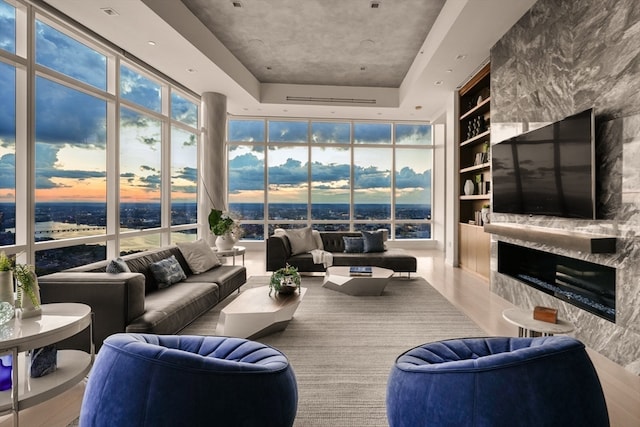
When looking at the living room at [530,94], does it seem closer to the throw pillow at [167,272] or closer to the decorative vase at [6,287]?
the throw pillow at [167,272]

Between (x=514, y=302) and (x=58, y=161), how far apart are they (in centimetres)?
577

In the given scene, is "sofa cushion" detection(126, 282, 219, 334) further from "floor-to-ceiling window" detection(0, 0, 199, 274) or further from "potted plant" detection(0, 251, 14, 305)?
"floor-to-ceiling window" detection(0, 0, 199, 274)

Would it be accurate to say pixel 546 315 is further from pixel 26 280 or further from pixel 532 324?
pixel 26 280

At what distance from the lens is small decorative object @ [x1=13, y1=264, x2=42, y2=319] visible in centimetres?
211

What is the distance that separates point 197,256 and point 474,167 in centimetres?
466

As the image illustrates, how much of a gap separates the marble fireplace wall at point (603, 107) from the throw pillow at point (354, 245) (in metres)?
2.67

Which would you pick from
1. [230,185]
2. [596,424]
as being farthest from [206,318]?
[230,185]

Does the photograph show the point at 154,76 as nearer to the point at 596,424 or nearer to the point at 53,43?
the point at 53,43

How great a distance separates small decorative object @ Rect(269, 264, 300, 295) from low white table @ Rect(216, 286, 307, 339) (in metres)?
0.15

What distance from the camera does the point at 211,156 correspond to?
7.11 meters

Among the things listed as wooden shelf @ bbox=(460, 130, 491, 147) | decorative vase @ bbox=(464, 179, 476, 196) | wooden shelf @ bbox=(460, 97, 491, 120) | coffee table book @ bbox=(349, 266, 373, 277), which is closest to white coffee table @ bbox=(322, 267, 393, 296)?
coffee table book @ bbox=(349, 266, 373, 277)

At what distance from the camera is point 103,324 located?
267 centimetres

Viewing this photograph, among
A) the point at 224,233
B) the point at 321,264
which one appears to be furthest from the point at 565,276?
the point at 224,233

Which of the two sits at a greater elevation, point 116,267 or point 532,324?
point 116,267
